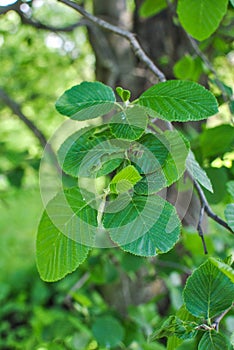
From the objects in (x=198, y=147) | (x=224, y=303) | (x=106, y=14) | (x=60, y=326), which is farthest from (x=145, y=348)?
(x=106, y=14)

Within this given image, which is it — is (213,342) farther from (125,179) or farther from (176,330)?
(125,179)

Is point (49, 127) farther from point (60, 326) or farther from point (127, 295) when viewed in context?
point (60, 326)

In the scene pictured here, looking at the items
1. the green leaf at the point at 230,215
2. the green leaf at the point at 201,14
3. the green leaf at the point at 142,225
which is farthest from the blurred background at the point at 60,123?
the green leaf at the point at 142,225

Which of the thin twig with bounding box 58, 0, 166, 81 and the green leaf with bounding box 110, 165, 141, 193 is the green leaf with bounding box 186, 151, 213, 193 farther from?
the thin twig with bounding box 58, 0, 166, 81

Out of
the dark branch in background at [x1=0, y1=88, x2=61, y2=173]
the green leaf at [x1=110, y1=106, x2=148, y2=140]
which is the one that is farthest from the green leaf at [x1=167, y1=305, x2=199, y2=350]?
the dark branch in background at [x1=0, y1=88, x2=61, y2=173]

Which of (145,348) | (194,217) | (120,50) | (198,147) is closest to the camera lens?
(198,147)

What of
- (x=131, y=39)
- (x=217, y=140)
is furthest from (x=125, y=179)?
(x=217, y=140)
